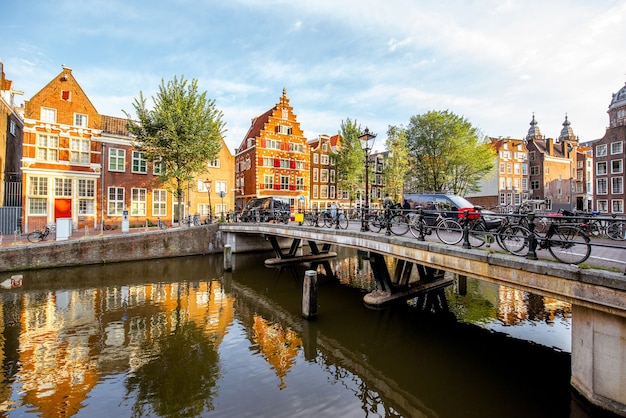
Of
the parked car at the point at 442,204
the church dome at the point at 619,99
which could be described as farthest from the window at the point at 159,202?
the church dome at the point at 619,99

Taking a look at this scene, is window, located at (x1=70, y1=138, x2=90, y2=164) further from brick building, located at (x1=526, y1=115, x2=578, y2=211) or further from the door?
brick building, located at (x1=526, y1=115, x2=578, y2=211)

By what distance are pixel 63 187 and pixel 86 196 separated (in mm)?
1728

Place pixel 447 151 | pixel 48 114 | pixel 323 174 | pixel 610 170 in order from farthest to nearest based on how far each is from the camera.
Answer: pixel 323 174
pixel 610 170
pixel 447 151
pixel 48 114

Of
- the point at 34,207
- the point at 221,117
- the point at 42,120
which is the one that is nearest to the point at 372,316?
the point at 221,117

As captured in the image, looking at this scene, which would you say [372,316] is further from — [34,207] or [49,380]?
[34,207]

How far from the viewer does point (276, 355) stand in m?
8.99

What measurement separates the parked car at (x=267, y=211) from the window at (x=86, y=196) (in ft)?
45.5

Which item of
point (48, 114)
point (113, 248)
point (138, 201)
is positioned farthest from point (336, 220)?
point (48, 114)

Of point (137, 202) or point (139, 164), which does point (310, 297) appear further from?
point (139, 164)

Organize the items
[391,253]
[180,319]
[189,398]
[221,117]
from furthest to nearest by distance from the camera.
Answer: [221,117] → [180,319] → [391,253] → [189,398]

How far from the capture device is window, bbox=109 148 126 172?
29263 mm

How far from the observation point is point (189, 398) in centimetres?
684

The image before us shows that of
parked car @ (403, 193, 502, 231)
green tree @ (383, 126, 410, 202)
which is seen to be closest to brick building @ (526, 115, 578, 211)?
green tree @ (383, 126, 410, 202)

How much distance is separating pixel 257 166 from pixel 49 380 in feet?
112
